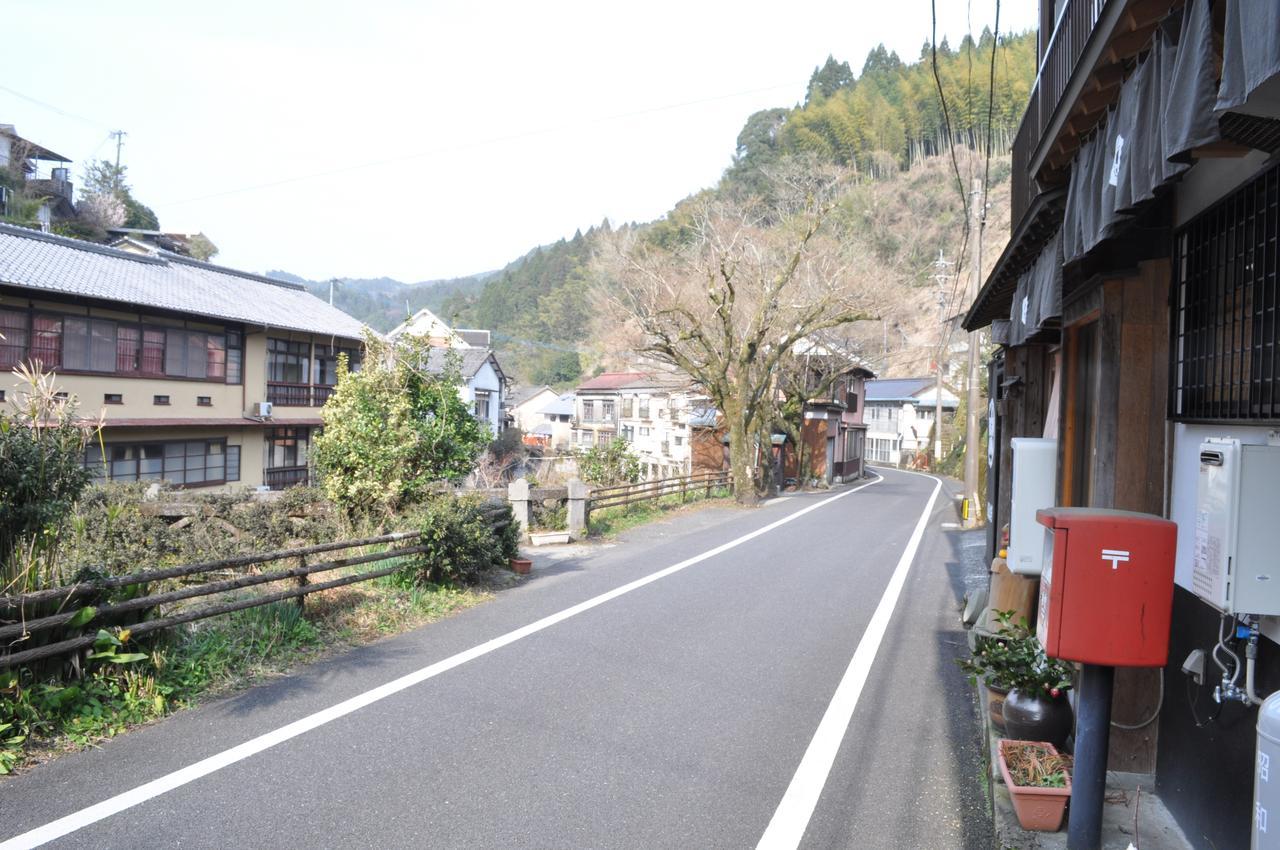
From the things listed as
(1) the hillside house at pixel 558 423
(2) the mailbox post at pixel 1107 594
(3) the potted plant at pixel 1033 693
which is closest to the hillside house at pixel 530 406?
(1) the hillside house at pixel 558 423

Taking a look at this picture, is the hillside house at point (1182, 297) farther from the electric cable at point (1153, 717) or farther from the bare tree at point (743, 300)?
the bare tree at point (743, 300)

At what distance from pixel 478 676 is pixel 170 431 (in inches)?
806

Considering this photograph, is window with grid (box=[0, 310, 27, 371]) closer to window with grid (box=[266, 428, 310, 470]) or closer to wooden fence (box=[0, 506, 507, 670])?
window with grid (box=[266, 428, 310, 470])

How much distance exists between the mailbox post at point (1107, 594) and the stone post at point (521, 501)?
1164cm

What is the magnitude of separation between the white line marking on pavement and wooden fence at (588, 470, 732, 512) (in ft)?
30.3

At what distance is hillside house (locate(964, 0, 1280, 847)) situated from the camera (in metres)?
3.04

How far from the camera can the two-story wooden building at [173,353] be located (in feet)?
66.8

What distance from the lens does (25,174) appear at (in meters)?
43.7

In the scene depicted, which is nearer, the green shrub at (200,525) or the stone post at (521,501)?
the green shrub at (200,525)

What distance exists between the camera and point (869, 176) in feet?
258

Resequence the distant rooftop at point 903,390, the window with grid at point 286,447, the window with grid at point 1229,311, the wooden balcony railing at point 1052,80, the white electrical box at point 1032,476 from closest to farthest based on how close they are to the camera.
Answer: the window with grid at point 1229,311 → the wooden balcony railing at point 1052,80 → the white electrical box at point 1032,476 → the window with grid at point 286,447 → the distant rooftop at point 903,390

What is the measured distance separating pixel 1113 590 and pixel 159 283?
2674cm

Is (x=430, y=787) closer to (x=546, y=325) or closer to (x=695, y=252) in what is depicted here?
(x=695, y=252)

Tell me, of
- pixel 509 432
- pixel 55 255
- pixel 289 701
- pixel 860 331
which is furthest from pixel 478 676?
pixel 509 432
